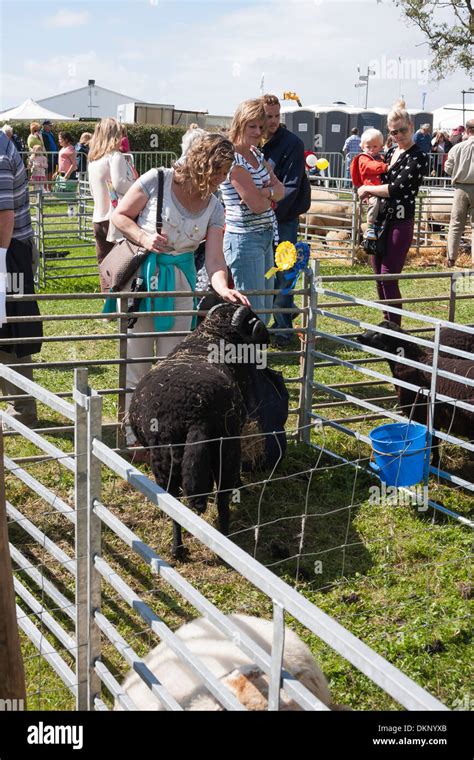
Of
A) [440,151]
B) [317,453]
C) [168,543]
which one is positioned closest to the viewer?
[168,543]

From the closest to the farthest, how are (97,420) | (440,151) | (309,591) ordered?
1. (97,420)
2. (309,591)
3. (440,151)

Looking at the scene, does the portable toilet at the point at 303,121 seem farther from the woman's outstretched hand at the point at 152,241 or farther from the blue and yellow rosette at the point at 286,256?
the woman's outstretched hand at the point at 152,241

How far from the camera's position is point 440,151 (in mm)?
22781

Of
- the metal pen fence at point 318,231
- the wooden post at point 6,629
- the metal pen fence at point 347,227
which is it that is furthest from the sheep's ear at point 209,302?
the metal pen fence at point 347,227

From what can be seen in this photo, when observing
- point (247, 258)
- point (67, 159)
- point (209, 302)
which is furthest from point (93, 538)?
point (67, 159)

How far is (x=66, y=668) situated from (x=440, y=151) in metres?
21.7

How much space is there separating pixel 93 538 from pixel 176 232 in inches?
112

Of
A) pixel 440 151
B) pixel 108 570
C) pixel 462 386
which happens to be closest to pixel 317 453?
pixel 462 386

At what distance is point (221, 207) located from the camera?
17.5 ft

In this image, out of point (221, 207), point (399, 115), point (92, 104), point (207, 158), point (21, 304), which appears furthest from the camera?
point (92, 104)

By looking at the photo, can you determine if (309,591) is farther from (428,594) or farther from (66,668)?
(66,668)

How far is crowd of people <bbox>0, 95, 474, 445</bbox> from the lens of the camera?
509 centimetres

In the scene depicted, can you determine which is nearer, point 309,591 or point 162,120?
point 309,591

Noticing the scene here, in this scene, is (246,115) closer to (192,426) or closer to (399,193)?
(399,193)
